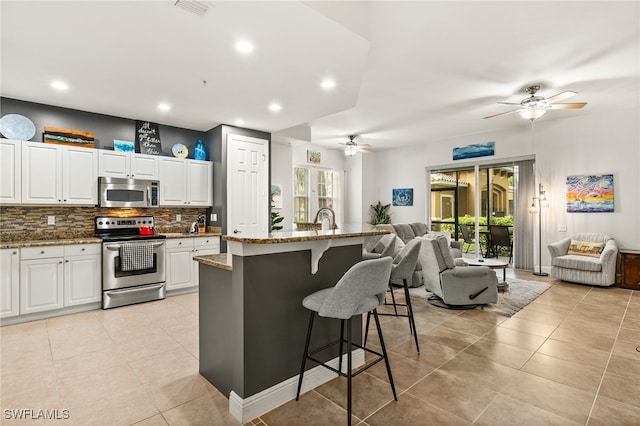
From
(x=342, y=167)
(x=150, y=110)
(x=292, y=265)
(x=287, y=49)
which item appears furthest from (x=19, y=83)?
(x=342, y=167)

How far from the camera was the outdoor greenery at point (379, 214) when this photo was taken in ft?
29.6

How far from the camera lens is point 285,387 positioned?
221 centimetres

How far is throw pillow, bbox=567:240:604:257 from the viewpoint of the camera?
5602 mm

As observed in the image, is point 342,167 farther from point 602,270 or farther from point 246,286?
point 246,286

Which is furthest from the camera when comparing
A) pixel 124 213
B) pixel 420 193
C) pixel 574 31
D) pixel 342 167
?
pixel 342 167

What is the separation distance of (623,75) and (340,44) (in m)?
3.97

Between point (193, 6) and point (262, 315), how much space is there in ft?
7.01

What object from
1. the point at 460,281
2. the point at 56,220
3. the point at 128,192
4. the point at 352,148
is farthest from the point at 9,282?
the point at 352,148

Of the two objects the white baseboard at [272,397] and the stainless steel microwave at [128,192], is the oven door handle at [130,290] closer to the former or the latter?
Result: the stainless steel microwave at [128,192]

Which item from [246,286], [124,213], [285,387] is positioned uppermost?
[124,213]

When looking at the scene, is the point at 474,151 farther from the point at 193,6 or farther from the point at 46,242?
the point at 46,242

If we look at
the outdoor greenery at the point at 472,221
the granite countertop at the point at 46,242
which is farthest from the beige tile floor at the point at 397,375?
the outdoor greenery at the point at 472,221

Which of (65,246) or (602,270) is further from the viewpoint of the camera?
(602,270)

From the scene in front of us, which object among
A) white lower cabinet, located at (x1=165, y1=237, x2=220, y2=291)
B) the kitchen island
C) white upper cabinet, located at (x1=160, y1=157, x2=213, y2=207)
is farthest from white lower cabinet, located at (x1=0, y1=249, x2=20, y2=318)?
the kitchen island
